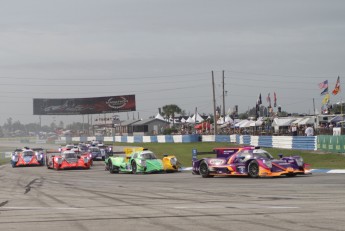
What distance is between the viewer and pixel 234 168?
2452 cm

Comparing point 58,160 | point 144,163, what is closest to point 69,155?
point 58,160

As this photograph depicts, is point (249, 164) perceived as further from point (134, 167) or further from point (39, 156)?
point (39, 156)

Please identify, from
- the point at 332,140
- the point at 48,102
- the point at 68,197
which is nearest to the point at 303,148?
the point at 332,140

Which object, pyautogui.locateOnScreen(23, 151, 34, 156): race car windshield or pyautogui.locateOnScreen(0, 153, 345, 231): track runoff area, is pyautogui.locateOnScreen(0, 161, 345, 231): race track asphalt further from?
pyautogui.locateOnScreen(23, 151, 34, 156): race car windshield

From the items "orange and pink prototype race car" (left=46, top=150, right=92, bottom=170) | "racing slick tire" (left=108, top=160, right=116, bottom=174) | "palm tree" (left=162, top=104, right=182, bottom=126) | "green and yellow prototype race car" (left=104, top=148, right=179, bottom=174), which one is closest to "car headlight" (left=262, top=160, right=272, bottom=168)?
"green and yellow prototype race car" (left=104, top=148, right=179, bottom=174)

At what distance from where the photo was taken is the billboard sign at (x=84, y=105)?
106 meters

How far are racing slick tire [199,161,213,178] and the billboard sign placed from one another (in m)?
80.1

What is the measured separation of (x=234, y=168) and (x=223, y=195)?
8559mm

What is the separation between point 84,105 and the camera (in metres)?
107

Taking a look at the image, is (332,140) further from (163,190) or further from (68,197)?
(68,197)

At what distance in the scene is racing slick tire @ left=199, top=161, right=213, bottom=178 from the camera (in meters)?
25.7

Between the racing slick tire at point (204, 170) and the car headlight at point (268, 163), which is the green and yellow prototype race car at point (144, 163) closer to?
the racing slick tire at point (204, 170)

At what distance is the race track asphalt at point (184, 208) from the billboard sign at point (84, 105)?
87.0 m

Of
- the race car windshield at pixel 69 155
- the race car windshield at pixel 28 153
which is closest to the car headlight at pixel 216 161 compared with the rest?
the race car windshield at pixel 69 155
